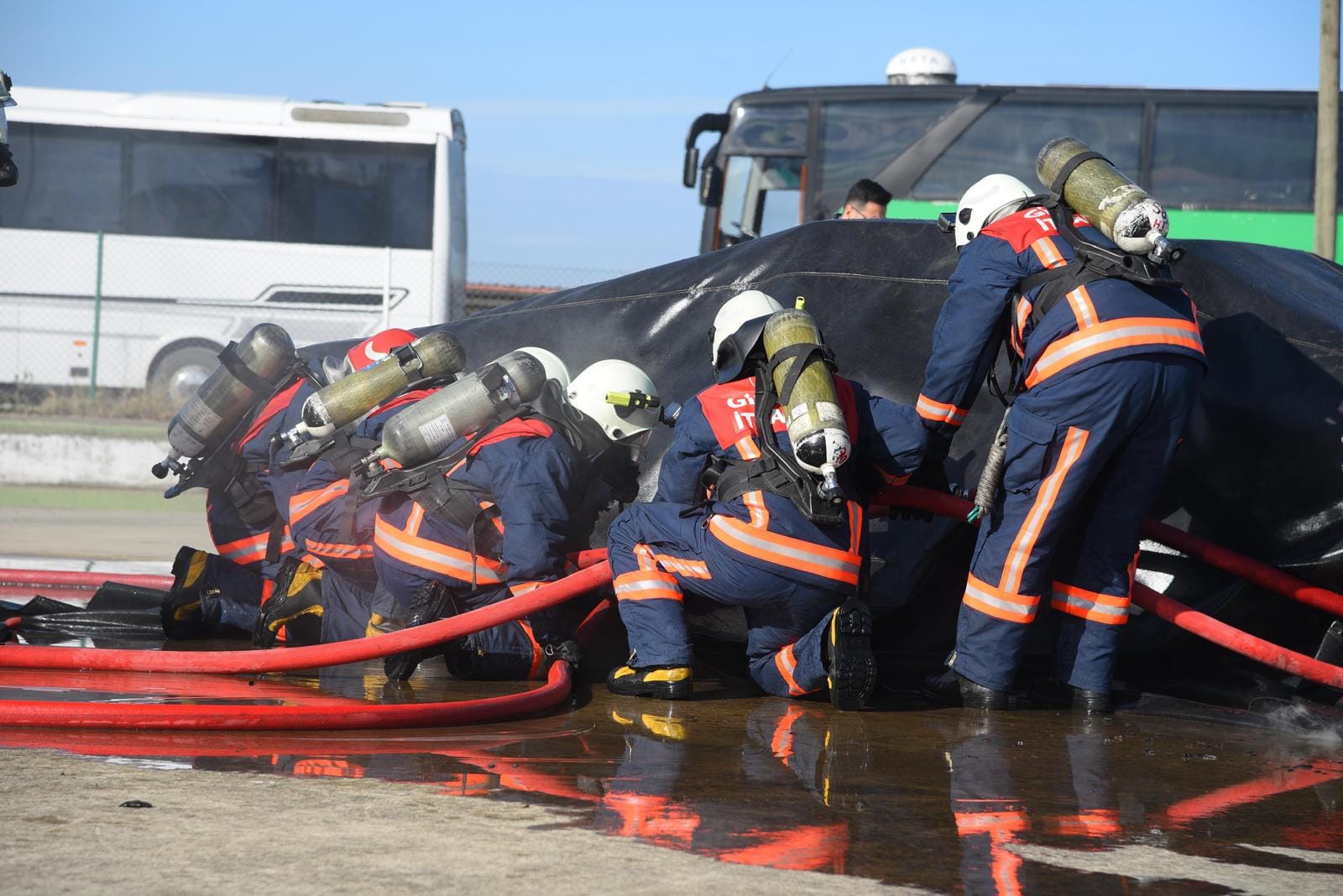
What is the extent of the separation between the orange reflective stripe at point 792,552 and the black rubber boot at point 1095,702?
0.86m

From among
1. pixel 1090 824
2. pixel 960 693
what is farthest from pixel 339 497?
pixel 1090 824

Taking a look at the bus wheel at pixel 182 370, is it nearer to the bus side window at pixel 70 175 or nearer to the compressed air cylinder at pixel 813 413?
the bus side window at pixel 70 175

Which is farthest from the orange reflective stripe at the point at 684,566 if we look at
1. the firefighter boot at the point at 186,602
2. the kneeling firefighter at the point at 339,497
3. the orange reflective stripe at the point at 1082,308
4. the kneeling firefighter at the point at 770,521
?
the firefighter boot at the point at 186,602

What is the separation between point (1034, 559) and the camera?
13.5 ft

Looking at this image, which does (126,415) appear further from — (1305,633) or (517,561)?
(1305,633)

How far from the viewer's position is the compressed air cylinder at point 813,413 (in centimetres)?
388

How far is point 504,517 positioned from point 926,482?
1392 mm

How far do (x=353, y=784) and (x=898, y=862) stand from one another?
1252mm

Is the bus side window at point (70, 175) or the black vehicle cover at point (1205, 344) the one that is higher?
the bus side window at point (70, 175)

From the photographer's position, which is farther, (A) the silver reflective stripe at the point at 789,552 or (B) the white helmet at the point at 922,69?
(B) the white helmet at the point at 922,69

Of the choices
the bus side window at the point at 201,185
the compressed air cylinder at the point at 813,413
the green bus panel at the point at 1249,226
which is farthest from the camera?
the bus side window at the point at 201,185

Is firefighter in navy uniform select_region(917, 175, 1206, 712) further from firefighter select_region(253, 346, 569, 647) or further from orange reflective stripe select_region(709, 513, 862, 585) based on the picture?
firefighter select_region(253, 346, 569, 647)

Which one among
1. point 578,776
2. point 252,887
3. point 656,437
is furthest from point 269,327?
point 252,887

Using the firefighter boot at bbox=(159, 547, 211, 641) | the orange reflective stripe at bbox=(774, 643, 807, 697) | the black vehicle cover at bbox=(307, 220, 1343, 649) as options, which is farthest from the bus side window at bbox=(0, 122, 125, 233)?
the orange reflective stripe at bbox=(774, 643, 807, 697)
